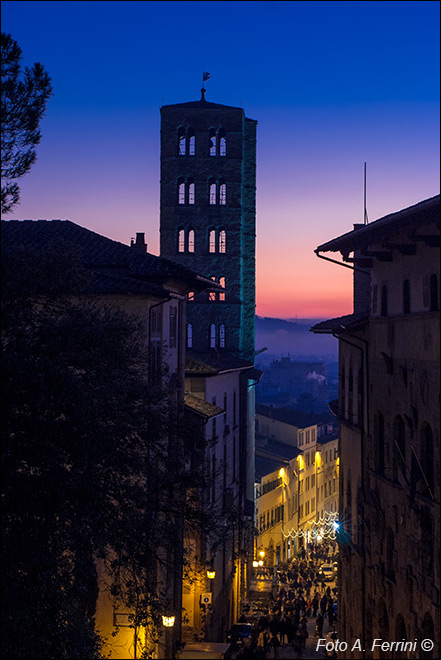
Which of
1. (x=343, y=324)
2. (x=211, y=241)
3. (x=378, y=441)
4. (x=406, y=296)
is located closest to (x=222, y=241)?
(x=211, y=241)

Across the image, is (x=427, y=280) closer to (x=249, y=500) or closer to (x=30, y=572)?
(x=30, y=572)

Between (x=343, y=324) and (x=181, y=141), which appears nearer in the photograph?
(x=343, y=324)

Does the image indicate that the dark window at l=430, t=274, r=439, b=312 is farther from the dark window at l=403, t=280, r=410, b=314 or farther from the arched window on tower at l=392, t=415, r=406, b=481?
the arched window on tower at l=392, t=415, r=406, b=481

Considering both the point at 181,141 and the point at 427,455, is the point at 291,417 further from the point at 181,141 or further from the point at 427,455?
the point at 427,455

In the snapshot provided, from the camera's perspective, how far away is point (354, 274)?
1469 inches

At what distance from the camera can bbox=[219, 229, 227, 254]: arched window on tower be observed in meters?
57.8

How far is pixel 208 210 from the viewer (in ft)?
189

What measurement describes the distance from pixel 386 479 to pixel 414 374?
13.9ft

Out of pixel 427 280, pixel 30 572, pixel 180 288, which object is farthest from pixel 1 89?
pixel 180 288

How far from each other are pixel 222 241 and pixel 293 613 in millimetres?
25106

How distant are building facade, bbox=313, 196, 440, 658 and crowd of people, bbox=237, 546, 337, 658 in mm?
5784

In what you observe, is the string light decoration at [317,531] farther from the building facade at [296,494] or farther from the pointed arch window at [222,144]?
the pointed arch window at [222,144]

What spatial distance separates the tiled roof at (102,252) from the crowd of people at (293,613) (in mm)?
14157

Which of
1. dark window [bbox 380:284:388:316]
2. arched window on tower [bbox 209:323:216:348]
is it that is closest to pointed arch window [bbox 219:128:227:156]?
arched window on tower [bbox 209:323:216:348]
